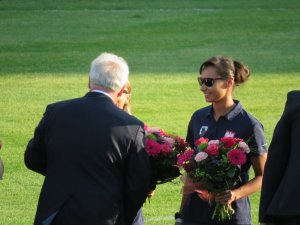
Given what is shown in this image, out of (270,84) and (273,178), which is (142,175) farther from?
(270,84)

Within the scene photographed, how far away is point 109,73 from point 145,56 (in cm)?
1586

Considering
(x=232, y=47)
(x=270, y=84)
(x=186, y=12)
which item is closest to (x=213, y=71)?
(x=270, y=84)

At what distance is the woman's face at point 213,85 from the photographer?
7.52 meters

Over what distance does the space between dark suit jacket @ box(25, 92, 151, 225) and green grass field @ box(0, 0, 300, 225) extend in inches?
156

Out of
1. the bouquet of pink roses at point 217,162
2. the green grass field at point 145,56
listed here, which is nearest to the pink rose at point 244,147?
the bouquet of pink roses at point 217,162

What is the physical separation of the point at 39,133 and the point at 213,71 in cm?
149

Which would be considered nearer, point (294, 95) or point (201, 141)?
point (294, 95)

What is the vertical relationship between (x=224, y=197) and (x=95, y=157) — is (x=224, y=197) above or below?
below

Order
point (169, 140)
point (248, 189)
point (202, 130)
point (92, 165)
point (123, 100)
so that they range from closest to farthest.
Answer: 1. point (92, 165)
2. point (248, 189)
3. point (169, 140)
4. point (202, 130)
5. point (123, 100)

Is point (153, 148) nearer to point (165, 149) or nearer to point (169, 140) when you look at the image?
point (165, 149)

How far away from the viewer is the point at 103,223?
6527mm

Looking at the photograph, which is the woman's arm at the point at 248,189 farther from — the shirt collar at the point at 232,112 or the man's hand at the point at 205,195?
the shirt collar at the point at 232,112

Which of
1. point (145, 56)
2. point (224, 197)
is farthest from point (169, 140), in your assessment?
point (145, 56)

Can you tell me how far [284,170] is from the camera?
252 inches
